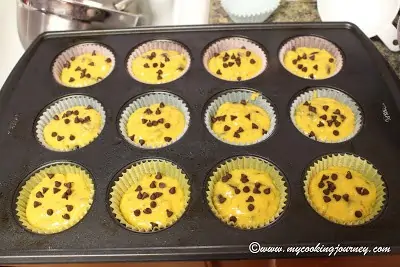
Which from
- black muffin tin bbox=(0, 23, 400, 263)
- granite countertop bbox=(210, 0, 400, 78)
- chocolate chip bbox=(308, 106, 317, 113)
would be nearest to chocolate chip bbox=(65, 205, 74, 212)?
black muffin tin bbox=(0, 23, 400, 263)

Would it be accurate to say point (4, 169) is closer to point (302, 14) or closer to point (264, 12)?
point (264, 12)

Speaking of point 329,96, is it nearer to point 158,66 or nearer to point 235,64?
point 235,64

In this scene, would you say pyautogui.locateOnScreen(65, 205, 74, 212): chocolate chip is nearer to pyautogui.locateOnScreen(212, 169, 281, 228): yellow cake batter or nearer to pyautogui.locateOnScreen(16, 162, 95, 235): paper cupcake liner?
pyautogui.locateOnScreen(16, 162, 95, 235): paper cupcake liner

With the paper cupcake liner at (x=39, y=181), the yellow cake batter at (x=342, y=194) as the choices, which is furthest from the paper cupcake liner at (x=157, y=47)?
the yellow cake batter at (x=342, y=194)

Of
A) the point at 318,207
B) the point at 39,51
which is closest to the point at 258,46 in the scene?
the point at 318,207

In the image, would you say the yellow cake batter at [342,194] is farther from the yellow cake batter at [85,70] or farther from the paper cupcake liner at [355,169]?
the yellow cake batter at [85,70]
